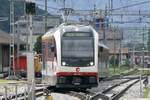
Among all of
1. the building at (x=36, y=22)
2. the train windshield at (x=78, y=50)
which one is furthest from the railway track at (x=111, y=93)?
the building at (x=36, y=22)

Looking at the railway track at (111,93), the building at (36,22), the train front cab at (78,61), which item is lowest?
the railway track at (111,93)

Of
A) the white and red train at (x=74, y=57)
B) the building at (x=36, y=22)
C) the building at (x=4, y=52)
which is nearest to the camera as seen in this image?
the white and red train at (x=74, y=57)

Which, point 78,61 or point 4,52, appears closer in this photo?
point 78,61

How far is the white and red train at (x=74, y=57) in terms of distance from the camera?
1318 inches

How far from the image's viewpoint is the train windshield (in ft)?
110

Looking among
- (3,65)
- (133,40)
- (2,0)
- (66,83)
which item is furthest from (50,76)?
(133,40)

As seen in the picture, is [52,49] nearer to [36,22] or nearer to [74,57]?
[74,57]

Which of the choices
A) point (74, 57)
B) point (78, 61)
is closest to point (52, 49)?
point (74, 57)

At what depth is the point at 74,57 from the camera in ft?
111

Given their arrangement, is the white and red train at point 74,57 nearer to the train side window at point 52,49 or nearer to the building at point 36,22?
the train side window at point 52,49

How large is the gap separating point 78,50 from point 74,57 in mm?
452

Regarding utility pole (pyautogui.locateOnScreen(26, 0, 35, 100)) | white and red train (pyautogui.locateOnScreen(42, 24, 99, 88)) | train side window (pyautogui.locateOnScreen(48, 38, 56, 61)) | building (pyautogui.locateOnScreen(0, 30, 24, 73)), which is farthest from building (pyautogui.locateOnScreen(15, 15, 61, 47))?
utility pole (pyautogui.locateOnScreen(26, 0, 35, 100))

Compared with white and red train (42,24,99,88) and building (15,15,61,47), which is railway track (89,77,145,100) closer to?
white and red train (42,24,99,88)

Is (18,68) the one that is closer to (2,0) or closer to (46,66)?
(46,66)
